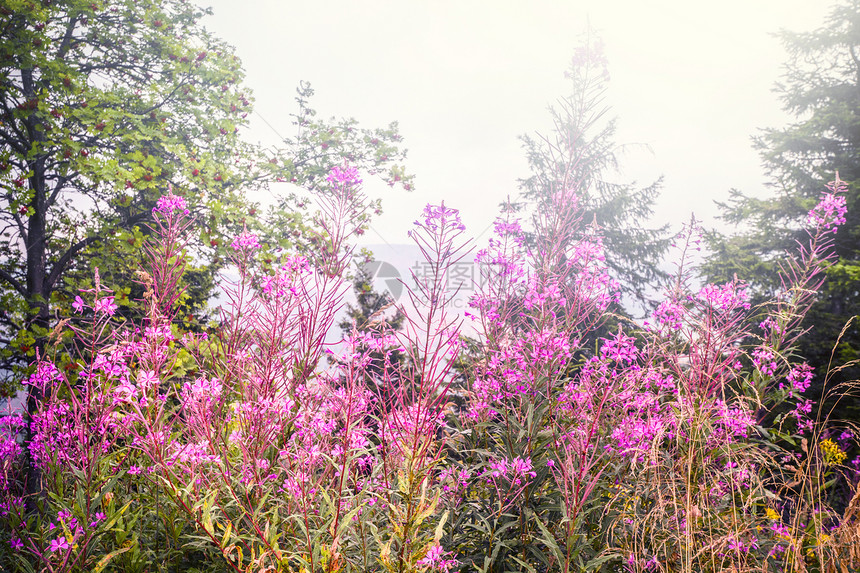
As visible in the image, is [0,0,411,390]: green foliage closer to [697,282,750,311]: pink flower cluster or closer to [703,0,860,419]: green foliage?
[697,282,750,311]: pink flower cluster

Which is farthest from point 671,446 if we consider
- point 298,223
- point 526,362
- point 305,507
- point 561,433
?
point 298,223

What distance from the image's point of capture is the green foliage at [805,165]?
10.5 metres

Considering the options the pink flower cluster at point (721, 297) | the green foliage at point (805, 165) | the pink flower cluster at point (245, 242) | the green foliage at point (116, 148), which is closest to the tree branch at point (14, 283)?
the green foliage at point (116, 148)

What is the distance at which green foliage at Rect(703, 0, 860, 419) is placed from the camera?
1047 centimetres

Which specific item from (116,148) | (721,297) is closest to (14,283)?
(116,148)

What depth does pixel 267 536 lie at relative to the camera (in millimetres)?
1826

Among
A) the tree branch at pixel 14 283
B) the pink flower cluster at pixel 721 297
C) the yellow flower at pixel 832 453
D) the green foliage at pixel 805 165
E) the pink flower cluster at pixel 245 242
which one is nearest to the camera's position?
the pink flower cluster at pixel 245 242

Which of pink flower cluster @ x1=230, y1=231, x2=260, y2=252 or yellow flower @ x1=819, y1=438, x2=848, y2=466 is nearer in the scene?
pink flower cluster @ x1=230, y1=231, x2=260, y2=252

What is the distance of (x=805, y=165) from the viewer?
11.5 metres

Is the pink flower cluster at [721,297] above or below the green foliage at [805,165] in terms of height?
below

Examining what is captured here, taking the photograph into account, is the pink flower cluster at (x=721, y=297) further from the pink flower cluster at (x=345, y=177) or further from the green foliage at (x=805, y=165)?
the green foliage at (x=805, y=165)

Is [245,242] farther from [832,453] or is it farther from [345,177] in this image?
[832,453]

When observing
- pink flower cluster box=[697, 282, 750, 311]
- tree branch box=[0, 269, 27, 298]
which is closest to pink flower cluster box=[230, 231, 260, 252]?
pink flower cluster box=[697, 282, 750, 311]

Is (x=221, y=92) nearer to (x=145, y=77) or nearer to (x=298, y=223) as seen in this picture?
(x=145, y=77)
